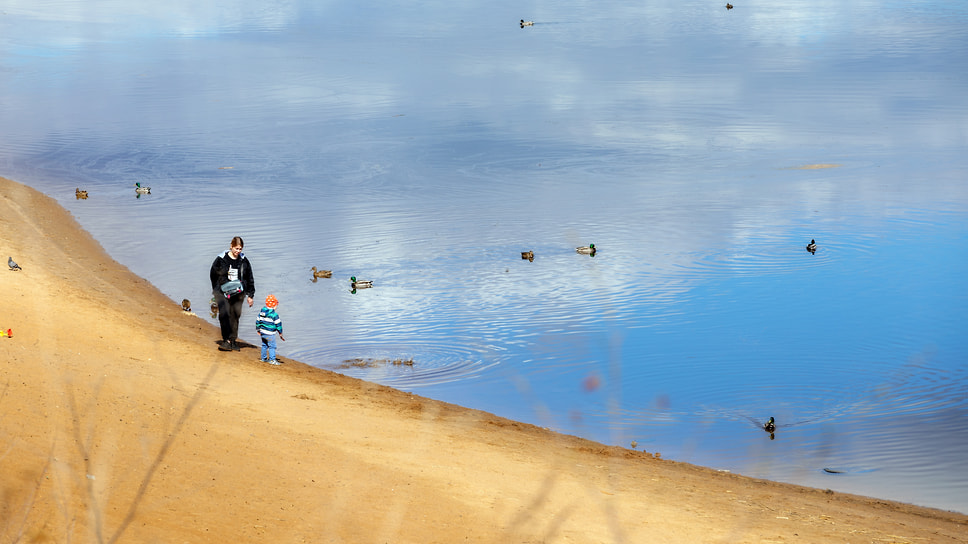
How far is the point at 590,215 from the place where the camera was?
30.4 m

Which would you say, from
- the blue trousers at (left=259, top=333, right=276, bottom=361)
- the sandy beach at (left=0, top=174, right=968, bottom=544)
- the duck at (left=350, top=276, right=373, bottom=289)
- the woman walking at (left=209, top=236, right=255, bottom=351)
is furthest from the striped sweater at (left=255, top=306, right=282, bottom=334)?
the duck at (left=350, top=276, right=373, bottom=289)

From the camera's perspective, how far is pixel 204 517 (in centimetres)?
1061

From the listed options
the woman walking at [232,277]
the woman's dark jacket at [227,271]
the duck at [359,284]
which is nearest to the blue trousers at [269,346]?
the woman walking at [232,277]

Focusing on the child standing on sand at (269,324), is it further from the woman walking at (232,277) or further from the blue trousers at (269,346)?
the woman walking at (232,277)

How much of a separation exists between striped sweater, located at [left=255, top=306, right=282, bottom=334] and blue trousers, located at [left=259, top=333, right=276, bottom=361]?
4.3 inches

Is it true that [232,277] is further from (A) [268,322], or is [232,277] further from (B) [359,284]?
(B) [359,284]

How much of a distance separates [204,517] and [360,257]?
623 inches

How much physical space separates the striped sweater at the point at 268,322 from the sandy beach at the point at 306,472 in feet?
1.93

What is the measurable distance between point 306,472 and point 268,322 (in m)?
4.78

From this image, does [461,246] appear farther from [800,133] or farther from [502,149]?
[800,133]

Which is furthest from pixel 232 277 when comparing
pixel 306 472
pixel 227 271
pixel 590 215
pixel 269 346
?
pixel 590 215

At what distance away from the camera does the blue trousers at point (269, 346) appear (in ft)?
54.1

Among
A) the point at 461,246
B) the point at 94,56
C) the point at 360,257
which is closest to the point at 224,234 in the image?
the point at 360,257

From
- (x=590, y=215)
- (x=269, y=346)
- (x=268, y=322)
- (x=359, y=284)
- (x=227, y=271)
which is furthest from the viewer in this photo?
(x=590, y=215)
